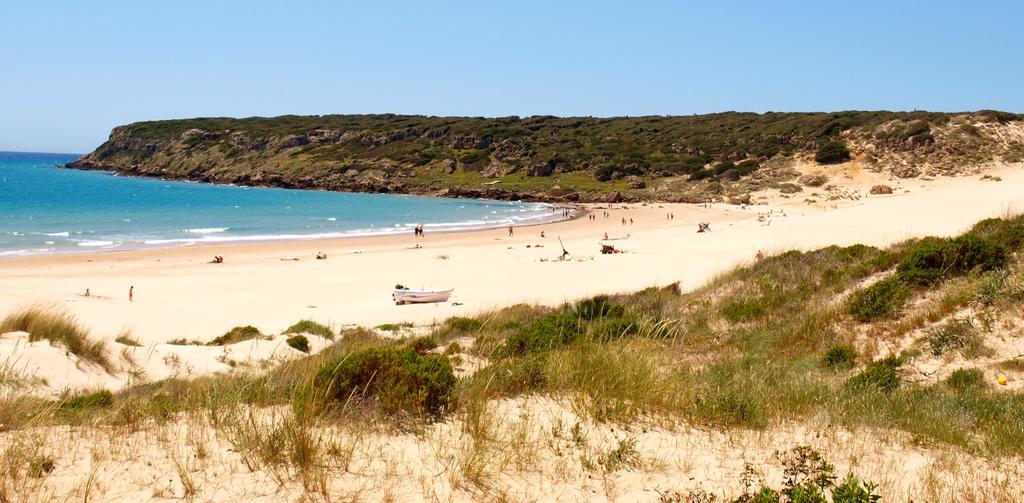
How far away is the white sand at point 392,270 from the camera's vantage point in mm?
18141

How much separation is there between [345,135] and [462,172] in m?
33.5

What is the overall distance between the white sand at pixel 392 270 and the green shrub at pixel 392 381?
5873mm

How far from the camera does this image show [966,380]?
682 cm

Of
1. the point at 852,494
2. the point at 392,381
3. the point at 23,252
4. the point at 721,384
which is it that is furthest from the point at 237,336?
the point at 23,252

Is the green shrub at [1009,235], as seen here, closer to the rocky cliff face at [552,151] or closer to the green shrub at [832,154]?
the rocky cliff face at [552,151]

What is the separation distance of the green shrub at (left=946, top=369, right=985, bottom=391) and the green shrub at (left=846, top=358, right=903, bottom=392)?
47 centimetres

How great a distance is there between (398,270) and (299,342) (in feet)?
52.4

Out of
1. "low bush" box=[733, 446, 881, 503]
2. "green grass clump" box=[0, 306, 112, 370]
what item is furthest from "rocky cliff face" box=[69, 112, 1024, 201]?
"low bush" box=[733, 446, 881, 503]

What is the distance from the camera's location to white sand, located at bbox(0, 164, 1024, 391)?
18.1 meters

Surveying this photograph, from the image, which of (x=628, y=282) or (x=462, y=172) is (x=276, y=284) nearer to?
(x=628, y=282)

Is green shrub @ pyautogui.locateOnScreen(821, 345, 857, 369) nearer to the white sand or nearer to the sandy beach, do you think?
the white sand

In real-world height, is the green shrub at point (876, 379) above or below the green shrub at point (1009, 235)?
below

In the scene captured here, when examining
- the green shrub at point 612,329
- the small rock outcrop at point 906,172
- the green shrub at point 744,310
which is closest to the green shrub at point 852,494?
the green shrub at point 612,329

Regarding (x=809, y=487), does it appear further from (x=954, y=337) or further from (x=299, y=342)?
(x=299, y=342)
